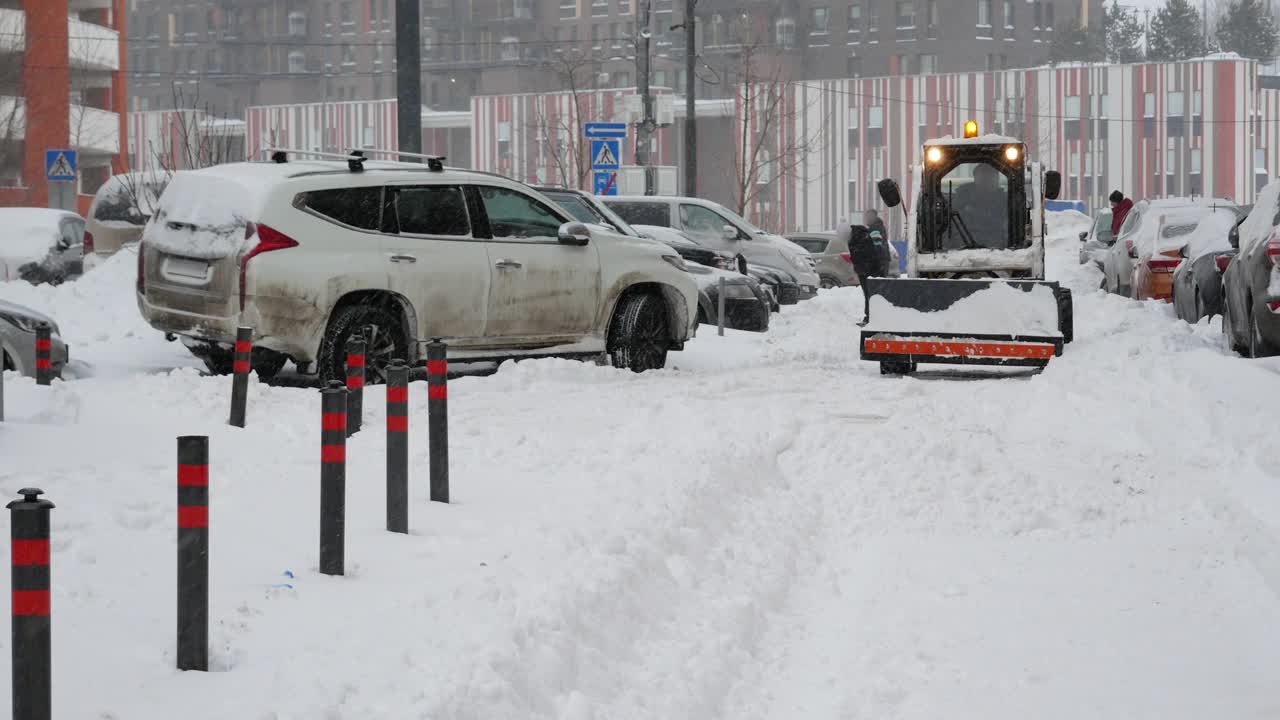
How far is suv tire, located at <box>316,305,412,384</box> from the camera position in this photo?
12.6 meters

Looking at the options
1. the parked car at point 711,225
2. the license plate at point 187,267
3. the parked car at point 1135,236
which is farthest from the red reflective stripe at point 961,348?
the parked car at point 711,225

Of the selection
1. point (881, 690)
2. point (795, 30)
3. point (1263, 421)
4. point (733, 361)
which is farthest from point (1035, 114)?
point (881, 690)

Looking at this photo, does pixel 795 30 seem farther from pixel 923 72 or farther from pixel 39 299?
pixel 39 299

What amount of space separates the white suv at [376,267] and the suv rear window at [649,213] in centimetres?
1057

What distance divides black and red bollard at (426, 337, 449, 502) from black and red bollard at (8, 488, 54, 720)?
4002 millimetres

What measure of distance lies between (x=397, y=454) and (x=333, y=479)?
3.36ft

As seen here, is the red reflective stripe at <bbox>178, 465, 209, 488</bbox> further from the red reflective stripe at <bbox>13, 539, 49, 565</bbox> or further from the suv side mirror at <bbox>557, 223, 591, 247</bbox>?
the suv side mirror at <bbox>557, 223, 591, 247</bbox>

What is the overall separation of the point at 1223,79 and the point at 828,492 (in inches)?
2973

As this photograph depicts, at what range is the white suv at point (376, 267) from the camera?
1241 centimetres

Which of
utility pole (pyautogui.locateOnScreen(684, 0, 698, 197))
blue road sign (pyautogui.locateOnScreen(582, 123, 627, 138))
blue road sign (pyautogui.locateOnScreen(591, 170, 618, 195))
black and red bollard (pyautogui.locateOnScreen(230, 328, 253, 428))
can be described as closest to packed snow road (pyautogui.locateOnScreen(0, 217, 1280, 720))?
black and red bollard (pyautogui.locateOnScreen(230, 328, 253, 428))

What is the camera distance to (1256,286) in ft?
47.3

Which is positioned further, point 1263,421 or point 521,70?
point 521,70

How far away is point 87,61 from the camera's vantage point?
59.5 meters

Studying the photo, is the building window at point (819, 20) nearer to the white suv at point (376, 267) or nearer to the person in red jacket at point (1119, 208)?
the person in red jacket at point (1119, 208)
